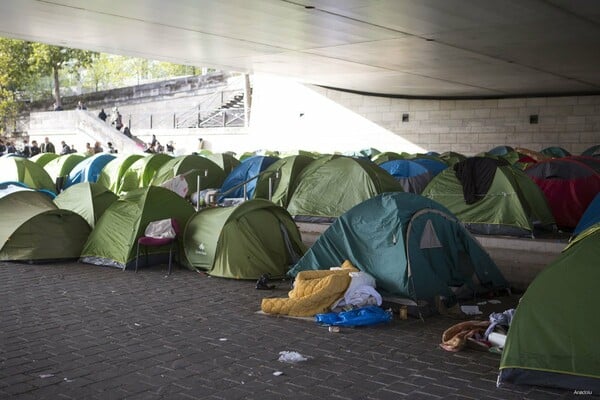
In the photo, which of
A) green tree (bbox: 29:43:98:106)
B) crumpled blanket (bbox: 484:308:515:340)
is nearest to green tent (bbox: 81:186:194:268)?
crumpled blanket (bbox: 484:308:515:340)

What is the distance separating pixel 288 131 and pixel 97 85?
38034 mm

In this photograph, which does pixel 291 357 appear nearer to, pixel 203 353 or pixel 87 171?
pixel 203 353

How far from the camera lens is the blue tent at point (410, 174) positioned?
55.1ft

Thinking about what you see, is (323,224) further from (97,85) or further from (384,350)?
(97,85)

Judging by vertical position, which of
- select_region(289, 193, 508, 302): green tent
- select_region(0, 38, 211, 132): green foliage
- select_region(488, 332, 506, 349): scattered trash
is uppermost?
select_region(0, 38, 211, 132): green foliage

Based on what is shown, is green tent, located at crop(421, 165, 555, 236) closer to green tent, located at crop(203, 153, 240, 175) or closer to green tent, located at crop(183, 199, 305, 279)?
green tent, located at crop(183, 199, 305, 279)

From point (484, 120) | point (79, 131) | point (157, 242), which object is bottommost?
point (157, 242)

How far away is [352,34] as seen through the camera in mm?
15984

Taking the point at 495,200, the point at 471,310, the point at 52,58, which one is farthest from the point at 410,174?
the point at 52,58

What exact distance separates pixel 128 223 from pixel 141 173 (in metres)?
8.25

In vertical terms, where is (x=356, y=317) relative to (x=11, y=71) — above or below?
below

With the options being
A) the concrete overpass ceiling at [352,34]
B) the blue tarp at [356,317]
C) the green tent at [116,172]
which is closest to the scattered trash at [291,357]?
the blue tarp at [356,317]

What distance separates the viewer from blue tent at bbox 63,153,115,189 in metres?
20.4

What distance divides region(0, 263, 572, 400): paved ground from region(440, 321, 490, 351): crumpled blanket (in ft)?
0.34
